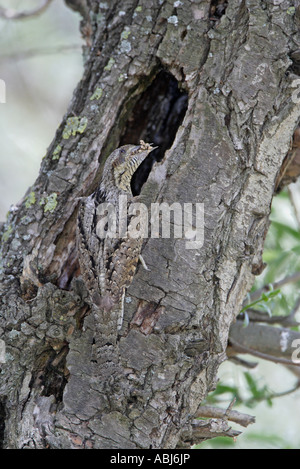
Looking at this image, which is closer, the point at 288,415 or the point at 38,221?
the point at 38,221

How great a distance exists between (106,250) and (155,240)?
1.01 feet

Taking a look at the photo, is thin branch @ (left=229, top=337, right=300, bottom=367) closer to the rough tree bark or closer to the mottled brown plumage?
the rough tree bark

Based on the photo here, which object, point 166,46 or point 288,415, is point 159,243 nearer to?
point 166,46

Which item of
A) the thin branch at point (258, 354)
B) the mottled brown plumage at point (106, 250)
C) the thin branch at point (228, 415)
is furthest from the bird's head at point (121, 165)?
the thin branch at point (228, 415)

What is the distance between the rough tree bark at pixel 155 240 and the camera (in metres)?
2.79

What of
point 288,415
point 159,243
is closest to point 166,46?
point 159,243

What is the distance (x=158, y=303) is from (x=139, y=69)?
5.14 ft

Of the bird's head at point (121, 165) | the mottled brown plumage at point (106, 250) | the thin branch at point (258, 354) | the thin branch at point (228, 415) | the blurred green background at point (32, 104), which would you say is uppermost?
the blurred green background at point (32, 104)

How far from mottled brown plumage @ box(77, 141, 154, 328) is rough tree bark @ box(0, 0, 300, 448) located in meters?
0.09

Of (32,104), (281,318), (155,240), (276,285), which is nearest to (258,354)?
(281,318)

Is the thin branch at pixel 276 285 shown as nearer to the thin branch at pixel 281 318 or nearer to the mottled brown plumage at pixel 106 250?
the thin branch at pixel 281 318

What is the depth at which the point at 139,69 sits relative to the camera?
3400 millimetres

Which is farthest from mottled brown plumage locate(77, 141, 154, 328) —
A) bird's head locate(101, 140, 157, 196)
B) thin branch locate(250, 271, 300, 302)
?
thin branch locate(250, 271, 300, 302)

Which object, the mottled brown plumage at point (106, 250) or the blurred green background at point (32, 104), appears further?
the blurred green background at point (32, 104)
